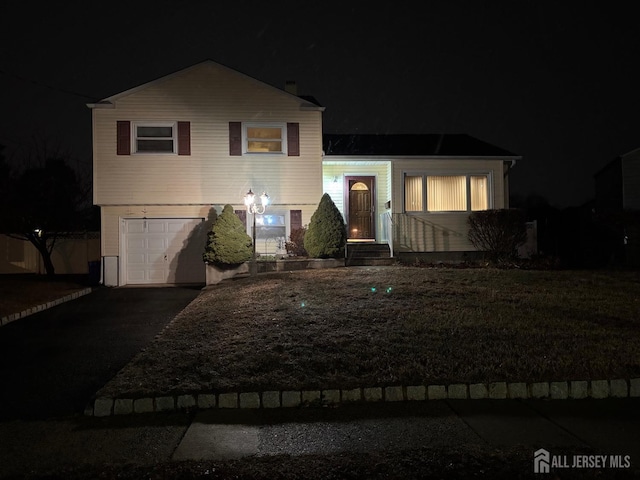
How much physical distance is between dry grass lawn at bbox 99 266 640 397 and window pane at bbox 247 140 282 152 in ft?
23.7

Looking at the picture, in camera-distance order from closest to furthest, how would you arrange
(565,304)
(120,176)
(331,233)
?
1. (565,304)
2. (331,233)
3. (120,176)

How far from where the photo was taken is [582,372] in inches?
219

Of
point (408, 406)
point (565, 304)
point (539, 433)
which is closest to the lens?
point (539, 433)

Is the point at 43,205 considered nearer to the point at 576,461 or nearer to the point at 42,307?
the point at 42,307

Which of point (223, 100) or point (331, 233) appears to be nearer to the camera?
point (331, 233)

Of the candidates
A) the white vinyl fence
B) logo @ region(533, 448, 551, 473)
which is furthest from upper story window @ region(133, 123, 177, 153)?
logo @ region(533, 448, 551, 473)

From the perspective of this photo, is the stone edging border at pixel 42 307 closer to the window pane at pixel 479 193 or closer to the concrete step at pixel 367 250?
the concrete step at pixel 367 250

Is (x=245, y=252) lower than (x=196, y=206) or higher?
lower

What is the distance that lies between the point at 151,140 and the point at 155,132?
0.99 ft

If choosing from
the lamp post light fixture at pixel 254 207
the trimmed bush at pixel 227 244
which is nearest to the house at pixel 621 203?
the lamp post light fixture at pixel 254 207

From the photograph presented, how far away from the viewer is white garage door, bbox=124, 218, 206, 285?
16562 mm

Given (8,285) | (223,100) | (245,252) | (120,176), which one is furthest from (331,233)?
(8,285)

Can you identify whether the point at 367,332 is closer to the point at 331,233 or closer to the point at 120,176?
the point at 331,233

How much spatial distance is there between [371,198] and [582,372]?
12.8 meters
